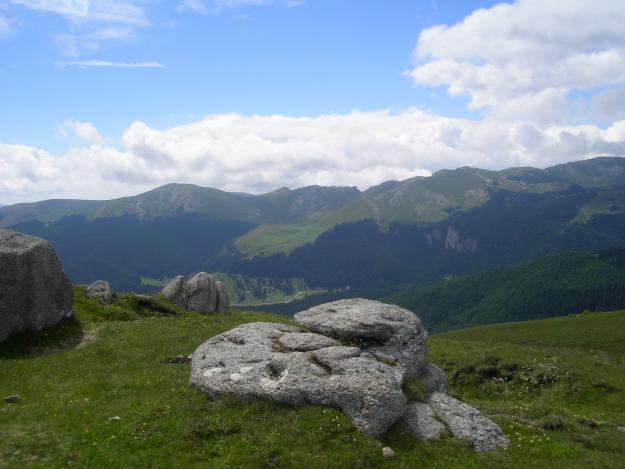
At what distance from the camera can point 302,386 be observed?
85.5ft

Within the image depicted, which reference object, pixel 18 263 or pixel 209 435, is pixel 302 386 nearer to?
pixel 209 435

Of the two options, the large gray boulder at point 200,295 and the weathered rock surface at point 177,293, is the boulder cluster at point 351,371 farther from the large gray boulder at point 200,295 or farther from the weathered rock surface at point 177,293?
the weathered rock surface at point 177,293

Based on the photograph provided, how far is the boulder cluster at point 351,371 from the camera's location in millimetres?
25781

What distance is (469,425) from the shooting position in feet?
89.8

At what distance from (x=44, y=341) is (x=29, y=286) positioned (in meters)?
4.89

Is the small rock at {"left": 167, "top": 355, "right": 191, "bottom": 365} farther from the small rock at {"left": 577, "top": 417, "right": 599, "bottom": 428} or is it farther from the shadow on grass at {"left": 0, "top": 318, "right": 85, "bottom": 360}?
the small rock at {"left": 577, "top": 417, "right": 599, "bottom": 428}

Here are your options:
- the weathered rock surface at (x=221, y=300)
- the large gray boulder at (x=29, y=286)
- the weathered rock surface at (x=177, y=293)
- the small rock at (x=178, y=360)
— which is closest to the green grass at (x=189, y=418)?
the small rock at (x=178, y=360)

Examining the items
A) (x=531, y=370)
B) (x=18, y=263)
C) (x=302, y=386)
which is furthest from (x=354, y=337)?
(x=18, y=263)

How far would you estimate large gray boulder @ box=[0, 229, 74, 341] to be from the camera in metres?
38.7

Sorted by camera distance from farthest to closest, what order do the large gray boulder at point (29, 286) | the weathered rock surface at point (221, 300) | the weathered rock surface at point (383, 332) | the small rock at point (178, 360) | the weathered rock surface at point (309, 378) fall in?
the weathered rock surface at point (221, 300)
the large gray boulder at point (29, 286)
the small rock at point (178, 360)
the weathered rock surface at point (383, 332)
the weathered rock surface at point (309, 378)

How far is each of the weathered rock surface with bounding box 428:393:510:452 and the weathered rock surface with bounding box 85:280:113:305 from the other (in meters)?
43.6

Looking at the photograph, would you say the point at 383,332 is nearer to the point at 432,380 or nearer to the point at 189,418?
the point at 432,380

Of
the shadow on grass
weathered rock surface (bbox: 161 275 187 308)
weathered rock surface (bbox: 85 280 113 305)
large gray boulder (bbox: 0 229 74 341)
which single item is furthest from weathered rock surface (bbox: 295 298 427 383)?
weathered rock surface (bbox: 161 275 187 308)

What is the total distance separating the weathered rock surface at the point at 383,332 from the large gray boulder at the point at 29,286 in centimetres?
2346
